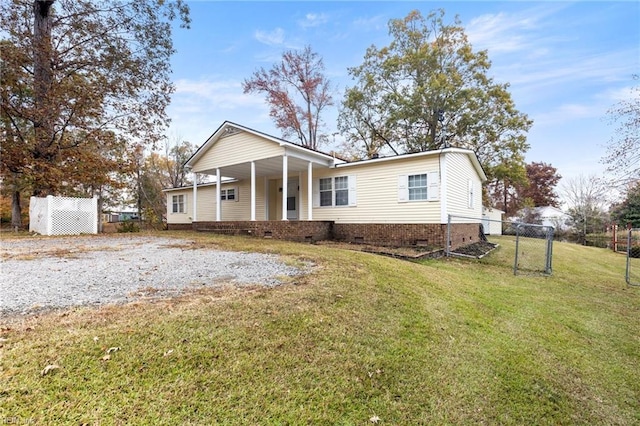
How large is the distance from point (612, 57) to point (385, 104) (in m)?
13.0

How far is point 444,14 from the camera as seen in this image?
20234mm

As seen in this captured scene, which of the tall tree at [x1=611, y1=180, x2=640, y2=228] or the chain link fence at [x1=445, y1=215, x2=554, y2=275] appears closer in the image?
the chain link fence at [x1=445, y1=215, x2=554, y2=275]

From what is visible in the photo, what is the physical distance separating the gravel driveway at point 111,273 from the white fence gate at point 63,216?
4.49 metres

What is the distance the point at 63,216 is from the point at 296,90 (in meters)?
19.3

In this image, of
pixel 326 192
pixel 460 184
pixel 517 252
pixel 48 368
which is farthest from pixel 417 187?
pixel 48 368

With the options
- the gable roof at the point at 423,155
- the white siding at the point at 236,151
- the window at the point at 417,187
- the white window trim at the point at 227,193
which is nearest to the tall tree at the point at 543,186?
the gable roof at the point at 423,155

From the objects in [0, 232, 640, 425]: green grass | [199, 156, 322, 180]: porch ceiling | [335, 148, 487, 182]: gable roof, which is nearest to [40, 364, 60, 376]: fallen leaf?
[0, 232, 640, 425]: green grass

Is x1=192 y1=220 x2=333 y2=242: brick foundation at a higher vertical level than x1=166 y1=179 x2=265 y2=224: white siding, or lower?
lower

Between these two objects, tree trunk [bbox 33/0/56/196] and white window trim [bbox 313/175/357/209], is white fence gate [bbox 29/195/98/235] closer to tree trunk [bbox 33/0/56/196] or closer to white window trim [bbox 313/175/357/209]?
tree trunk [bbox 33/0/56/196]

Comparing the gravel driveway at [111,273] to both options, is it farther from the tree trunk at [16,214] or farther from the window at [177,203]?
the window at [177,203]

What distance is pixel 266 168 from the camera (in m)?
14.4

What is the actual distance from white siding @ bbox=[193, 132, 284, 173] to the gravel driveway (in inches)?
247

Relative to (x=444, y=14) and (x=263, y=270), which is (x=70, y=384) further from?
(x=444, y=14)

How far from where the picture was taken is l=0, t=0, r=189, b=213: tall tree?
1172 centimetres
